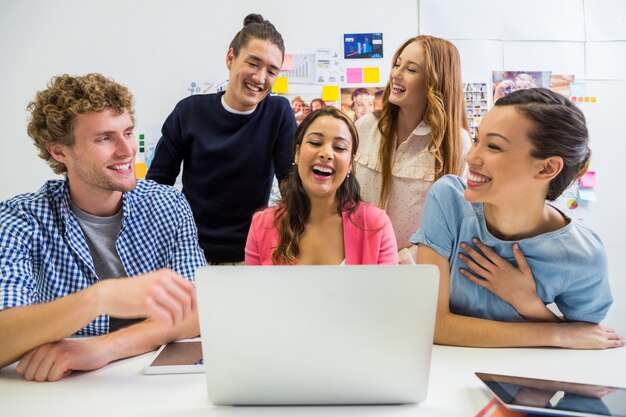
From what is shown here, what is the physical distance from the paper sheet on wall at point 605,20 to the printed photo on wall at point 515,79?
33 cm

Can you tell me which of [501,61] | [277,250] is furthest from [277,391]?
[501,61]

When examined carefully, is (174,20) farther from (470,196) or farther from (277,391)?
(277,391)

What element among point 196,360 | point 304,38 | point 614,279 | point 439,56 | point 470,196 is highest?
point 304,38

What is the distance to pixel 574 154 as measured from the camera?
1.25m

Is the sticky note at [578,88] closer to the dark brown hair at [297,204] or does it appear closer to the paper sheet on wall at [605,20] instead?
the paper sheet on wall at [605,20]

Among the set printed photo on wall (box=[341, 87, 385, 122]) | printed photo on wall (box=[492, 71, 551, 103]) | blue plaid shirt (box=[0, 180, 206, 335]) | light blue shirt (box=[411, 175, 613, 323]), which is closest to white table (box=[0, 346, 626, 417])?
light blue shirt (box=[411, 175, 613, 323])

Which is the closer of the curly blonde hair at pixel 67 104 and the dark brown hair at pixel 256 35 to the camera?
the curly blonde hair at pixel 67 104

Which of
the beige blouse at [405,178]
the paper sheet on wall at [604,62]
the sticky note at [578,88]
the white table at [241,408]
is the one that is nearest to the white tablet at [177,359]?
the white table at [241,408]

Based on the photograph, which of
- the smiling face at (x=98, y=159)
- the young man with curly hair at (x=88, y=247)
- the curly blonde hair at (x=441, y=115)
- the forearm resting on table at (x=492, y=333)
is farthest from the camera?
the curly blonde hair at (x=441, y=115)

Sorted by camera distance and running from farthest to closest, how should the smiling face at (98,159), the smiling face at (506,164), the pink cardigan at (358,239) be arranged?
the pink cardigan at (358,239), the smiling face at (98,159), the smiling face at (506,164)

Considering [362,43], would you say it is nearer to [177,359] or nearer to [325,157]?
[325,157]

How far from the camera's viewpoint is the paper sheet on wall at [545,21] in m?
2.92

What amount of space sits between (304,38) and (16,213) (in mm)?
2022

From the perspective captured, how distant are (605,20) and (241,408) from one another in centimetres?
306
